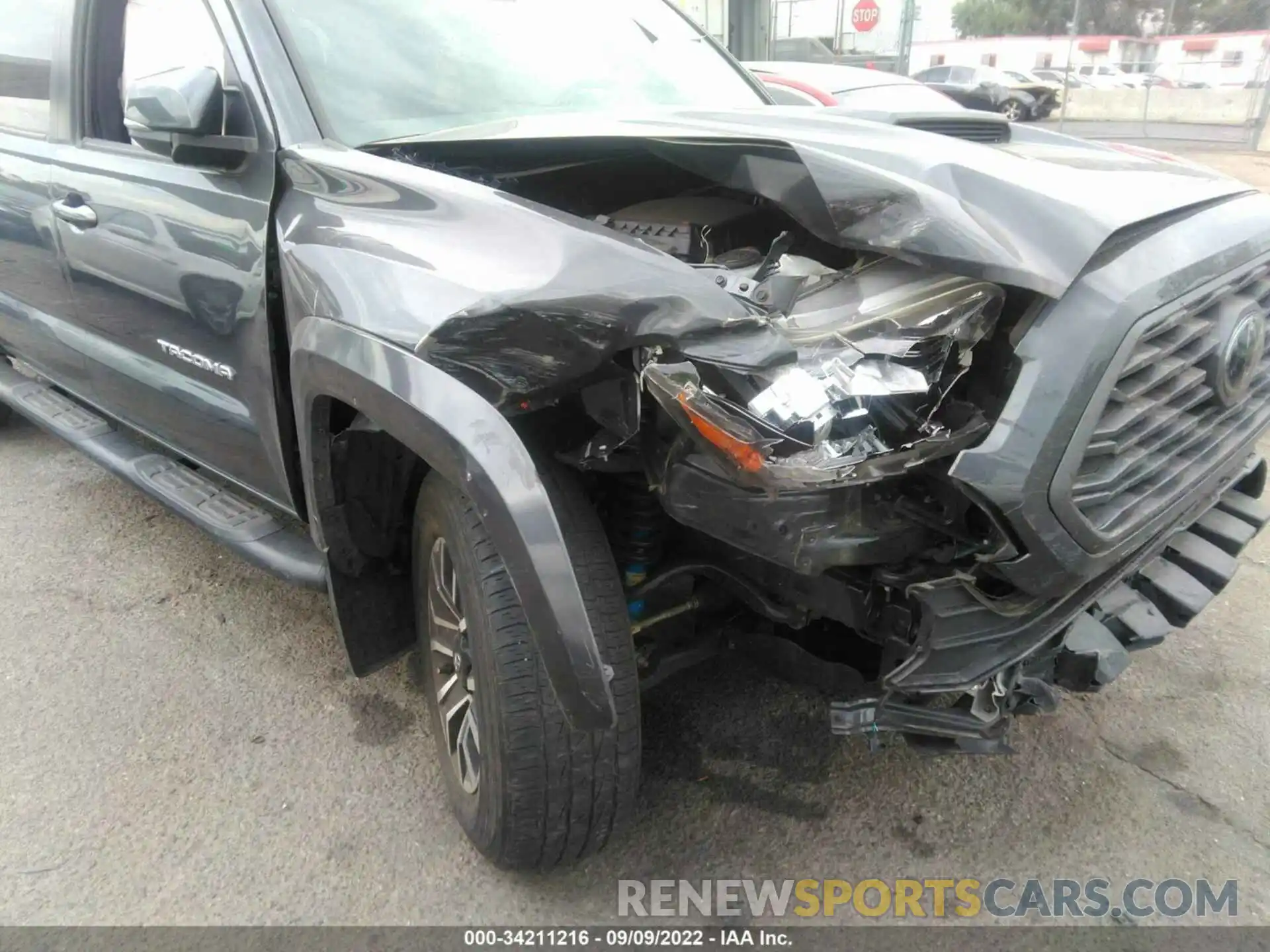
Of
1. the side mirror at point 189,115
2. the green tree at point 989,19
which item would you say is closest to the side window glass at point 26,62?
the side mirror at point 189,115

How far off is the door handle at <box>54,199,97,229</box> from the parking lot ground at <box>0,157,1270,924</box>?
4.16 feet

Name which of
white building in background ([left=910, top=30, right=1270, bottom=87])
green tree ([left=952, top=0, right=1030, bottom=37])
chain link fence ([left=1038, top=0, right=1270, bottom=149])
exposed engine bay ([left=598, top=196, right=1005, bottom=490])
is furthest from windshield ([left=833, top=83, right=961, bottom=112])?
green tree ([left=952, top=0, right=1030, bottom=37])

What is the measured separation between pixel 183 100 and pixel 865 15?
1628 centimetres

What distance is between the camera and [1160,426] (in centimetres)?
164

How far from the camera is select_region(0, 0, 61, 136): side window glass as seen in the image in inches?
121

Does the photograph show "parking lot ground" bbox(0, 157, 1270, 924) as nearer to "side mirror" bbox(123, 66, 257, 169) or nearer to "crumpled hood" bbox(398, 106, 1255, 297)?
"crumpled hood" bbox(398, 106, 1255, 297)

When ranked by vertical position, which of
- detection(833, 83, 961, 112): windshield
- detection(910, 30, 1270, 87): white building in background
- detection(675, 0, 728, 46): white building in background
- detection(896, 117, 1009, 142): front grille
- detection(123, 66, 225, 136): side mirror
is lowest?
detection(896, 117, 1009, 142): front grille

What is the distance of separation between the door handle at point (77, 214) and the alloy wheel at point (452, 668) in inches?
66.2

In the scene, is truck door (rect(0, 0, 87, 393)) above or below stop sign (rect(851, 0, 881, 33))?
below

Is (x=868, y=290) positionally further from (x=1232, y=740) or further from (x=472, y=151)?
(x=1232, y=740)

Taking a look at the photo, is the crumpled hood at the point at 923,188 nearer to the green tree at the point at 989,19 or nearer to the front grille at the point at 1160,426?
the front grille at the point at 1160,426

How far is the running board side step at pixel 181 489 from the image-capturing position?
2.39m

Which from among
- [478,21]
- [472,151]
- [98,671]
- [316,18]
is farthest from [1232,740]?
[98,671]

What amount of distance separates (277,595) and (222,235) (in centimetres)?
141
